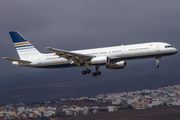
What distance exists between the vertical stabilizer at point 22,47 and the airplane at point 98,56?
0.84ft

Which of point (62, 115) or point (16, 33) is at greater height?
point (16, 33)

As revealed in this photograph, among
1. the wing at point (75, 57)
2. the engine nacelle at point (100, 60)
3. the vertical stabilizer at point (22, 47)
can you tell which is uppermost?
the vertical stabilizer at point (22, 47)

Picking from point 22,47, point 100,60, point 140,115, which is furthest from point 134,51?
point 140,115

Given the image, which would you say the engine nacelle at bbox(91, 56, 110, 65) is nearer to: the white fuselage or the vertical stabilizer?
the white fuselage

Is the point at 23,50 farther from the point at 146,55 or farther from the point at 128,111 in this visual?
the point at 128,111

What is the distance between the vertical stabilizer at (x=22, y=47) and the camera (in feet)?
220

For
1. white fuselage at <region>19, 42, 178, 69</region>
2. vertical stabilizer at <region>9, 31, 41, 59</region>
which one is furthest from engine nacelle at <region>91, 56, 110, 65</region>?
vertical stabilizer at <region>9, 31, 41, 59</region>

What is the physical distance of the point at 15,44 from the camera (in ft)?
225

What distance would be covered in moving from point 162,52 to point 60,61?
21.6 meters

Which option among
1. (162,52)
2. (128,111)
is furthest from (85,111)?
(162,52)

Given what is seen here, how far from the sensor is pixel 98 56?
59156 mm

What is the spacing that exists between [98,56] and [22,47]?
20.2 metres

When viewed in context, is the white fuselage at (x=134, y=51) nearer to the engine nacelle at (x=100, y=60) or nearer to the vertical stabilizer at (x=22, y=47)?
the engine nacelle at (x=100, y=60)

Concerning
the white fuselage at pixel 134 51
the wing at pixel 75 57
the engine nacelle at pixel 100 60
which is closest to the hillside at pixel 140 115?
the wing at pixel 75 57
